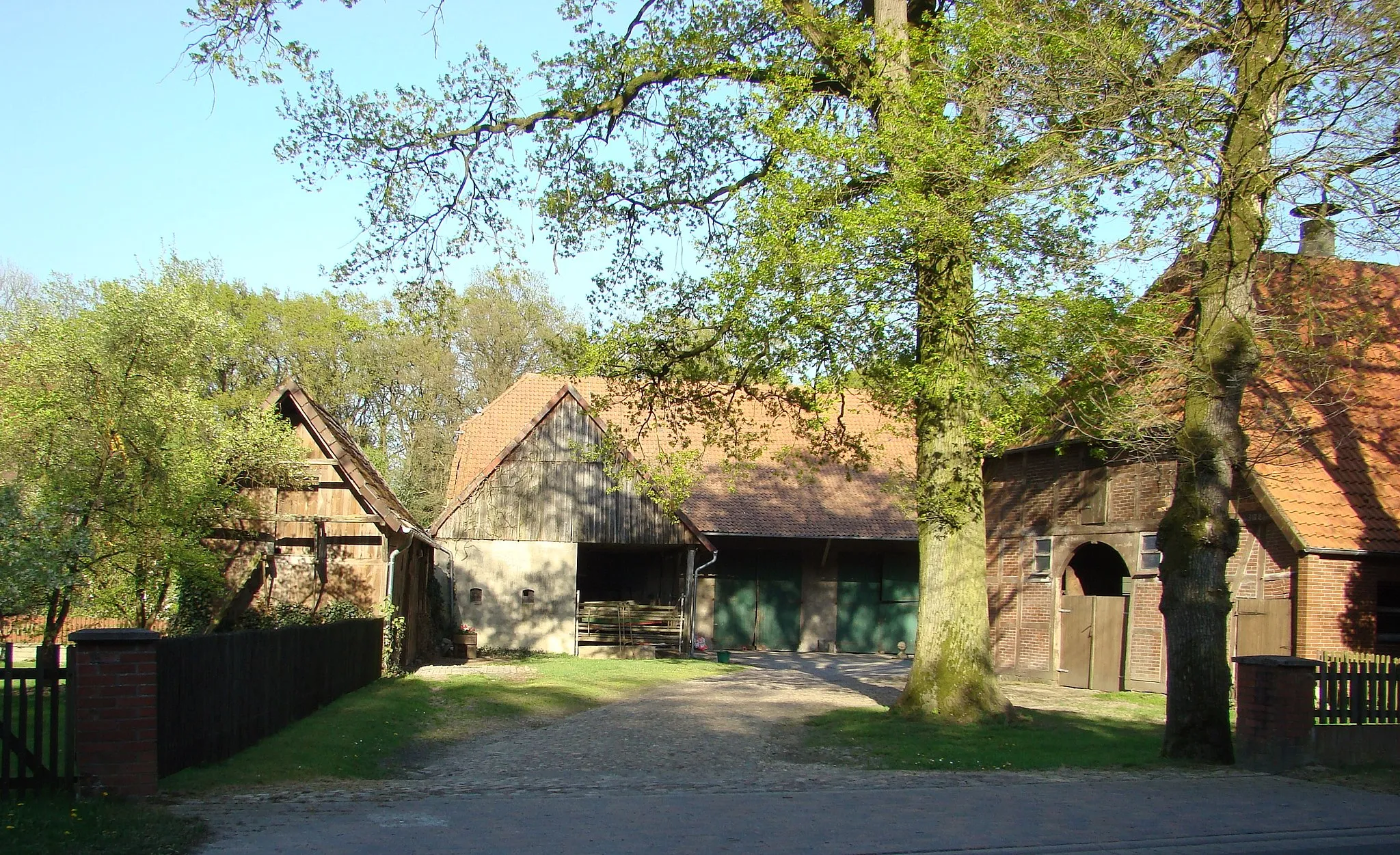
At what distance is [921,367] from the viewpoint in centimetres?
1359

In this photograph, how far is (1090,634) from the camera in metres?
23.3

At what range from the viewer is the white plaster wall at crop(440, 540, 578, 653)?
29.3 metres

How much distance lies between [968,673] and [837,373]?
426cm

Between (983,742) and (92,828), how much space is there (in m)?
9.35

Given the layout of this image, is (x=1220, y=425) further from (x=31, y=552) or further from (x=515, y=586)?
(x=515, y=586)

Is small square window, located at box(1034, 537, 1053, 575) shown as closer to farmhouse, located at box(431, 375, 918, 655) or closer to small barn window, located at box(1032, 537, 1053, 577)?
small barn window, located at box(1032, 537, 1053, 577)

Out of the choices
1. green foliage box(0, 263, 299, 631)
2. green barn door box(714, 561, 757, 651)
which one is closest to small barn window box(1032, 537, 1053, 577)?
green barn door box(714, 561, 757, 651)

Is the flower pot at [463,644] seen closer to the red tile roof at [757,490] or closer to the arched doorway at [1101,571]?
the red tile roof at [757,490]

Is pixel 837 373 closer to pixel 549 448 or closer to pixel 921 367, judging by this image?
pixel 921 367

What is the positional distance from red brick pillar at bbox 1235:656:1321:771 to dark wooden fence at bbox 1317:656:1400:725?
0.26 meters

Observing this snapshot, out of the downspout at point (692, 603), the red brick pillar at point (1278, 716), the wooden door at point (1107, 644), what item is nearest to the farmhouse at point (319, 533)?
the downspout at point (692, 603)

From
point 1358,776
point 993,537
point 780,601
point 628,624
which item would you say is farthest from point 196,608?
point 780,601

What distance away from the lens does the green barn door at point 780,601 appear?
3359 cm

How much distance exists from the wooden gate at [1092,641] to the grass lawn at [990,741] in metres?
5.34
